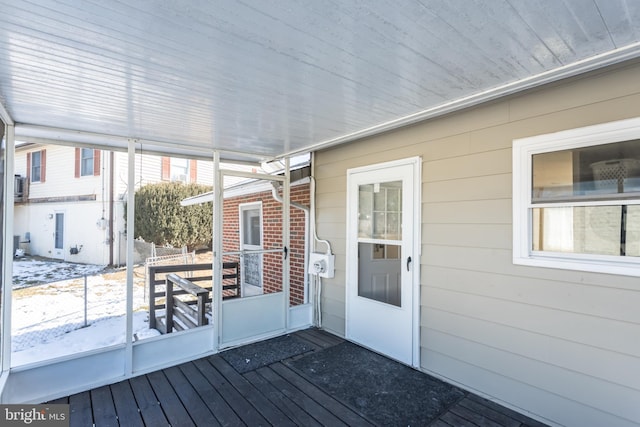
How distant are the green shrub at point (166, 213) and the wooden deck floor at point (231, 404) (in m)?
3.39

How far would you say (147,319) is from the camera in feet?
15.4

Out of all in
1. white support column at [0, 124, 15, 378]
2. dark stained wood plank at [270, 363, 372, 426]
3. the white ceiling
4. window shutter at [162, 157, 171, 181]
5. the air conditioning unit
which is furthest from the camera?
window shutter at [162, 157, 171, 181]

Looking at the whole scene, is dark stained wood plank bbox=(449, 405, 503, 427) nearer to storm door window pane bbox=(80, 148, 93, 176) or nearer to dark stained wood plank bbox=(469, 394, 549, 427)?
dark stained wood plank bbox=(469, 394, 549, 427)

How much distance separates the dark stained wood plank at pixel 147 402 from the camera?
2428 millimetres

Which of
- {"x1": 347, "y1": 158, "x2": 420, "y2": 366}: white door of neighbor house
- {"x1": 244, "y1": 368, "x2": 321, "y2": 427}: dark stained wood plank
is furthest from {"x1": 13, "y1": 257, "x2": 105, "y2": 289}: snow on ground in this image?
{"x1": 347, "y1": 158, "x2": 420, "y2": 366}: white door of neighbor house

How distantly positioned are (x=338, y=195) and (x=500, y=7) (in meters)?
2.88

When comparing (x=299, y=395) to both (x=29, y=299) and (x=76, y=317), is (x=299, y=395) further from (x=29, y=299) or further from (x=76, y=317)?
(x=29, y=299)

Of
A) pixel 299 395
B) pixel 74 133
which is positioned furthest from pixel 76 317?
pixel 299 395

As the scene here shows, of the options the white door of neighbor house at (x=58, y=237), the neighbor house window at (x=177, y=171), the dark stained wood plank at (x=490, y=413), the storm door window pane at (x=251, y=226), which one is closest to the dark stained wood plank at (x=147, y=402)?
the storm door window pane at (x=251, y=226)

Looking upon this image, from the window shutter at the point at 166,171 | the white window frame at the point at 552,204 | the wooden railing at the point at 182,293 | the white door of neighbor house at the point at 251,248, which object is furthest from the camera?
the window shutter at the point at 166,171

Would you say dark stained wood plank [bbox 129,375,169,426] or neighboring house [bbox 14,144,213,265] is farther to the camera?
neighboring house [bbox 14,144,213,265]

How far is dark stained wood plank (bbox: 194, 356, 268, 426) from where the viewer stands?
2437mm

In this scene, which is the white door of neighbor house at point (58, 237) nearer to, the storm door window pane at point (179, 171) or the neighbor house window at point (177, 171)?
the neighbor house window at point (177, 171)

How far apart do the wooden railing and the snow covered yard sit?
0.25 metres
